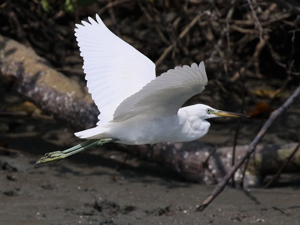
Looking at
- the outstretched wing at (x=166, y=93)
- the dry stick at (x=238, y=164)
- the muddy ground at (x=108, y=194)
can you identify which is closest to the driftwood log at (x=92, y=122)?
the muddy ground at (x=108, y=194)

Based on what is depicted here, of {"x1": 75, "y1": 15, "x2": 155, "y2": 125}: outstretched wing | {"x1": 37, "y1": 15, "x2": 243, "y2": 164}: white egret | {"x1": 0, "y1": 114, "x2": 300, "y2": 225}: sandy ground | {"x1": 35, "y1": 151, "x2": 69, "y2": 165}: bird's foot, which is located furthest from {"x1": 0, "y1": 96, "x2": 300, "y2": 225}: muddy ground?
{"x1": 75, "y1": 15, "x2": 155, "y2": 125}: outstretched wing

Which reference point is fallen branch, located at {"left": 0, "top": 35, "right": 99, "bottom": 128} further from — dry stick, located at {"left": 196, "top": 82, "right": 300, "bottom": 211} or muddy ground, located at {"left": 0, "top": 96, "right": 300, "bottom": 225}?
dry stick, located at {"left": 196, "top": 82, "right": 300, "bottom": 211}

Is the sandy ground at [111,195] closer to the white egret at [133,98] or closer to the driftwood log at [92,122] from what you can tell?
the driftwood log at [92,122]

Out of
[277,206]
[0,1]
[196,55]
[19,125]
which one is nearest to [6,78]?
[19,125]

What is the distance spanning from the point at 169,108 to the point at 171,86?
0.49 m

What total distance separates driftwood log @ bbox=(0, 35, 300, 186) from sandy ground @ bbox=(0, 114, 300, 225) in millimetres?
184

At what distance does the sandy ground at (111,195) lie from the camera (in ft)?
14.5

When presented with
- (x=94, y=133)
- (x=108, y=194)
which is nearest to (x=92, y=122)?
(x=108, y=194)

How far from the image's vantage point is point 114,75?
425cm

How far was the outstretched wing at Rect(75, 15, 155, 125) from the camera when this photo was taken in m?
4.14

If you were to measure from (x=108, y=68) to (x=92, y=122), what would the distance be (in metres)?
1.43

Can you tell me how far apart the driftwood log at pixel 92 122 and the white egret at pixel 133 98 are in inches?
52.7

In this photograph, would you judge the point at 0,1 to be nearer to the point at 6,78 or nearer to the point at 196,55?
the point at 6,78

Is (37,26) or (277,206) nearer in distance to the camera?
(277,206)
